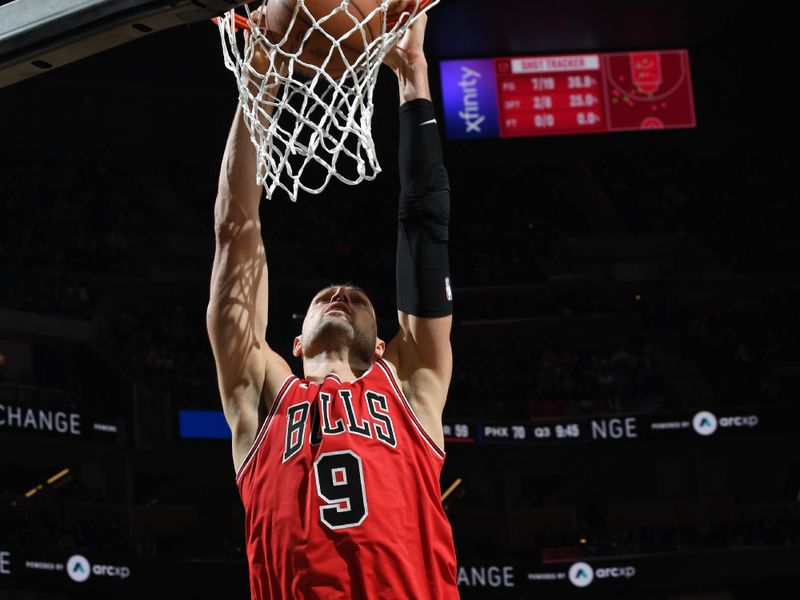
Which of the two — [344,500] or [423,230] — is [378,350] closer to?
[423,230]

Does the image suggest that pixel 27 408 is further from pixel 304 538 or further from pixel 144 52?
pixel 304 538

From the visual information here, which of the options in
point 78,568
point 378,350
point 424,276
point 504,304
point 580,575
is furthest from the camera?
point 504,304

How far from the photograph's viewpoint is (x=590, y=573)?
13.3 m

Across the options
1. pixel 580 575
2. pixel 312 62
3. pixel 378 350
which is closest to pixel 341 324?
pixel 378 350

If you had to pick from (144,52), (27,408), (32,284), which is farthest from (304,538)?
(144,52)

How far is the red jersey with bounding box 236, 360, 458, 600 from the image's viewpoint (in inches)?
102

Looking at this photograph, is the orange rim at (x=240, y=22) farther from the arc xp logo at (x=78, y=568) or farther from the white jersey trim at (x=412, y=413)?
the arc xp logo at (x=78, y=568)

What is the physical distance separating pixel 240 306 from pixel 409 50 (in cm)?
85

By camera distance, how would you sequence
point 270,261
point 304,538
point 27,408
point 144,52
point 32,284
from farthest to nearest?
point 270,261 → point 144,52 → point 32,284 → point 27,408 → point 304,538

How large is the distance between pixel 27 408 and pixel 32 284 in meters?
2.71

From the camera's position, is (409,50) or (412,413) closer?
(412,413)

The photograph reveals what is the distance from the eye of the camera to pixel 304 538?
2604 millimetres

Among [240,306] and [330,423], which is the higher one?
[240,306]

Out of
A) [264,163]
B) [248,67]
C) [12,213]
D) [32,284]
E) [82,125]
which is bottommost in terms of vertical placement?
[264,163]
